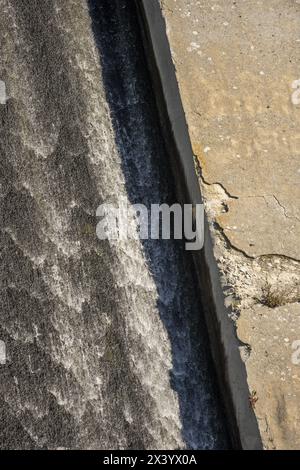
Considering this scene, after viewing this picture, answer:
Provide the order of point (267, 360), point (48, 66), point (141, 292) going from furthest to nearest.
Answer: point (48, 66) < point (141, 292) < point (267, 360)

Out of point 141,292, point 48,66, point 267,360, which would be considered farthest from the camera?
point 48,66

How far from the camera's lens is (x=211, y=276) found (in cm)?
237

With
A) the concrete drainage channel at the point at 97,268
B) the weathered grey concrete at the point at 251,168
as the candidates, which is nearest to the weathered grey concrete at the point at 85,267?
the concrete drainage channel at the point at 97,268

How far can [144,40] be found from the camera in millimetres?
2713

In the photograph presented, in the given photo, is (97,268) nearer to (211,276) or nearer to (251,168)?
(211,276)

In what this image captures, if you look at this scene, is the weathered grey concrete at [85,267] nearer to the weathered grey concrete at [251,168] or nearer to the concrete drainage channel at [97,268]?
the concrete drainage channel at [97,268]

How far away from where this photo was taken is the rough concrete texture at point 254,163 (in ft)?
7.34

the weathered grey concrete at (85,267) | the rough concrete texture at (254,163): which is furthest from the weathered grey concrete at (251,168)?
the weathered grey concrete at (85,267)

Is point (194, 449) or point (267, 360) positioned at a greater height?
point (267, 360)

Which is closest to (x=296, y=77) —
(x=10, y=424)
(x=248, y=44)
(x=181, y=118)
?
(x=248, y=44)

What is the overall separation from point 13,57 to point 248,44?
780mm

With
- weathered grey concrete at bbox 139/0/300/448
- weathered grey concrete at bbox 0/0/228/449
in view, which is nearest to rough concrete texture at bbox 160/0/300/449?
weathered grey concrete at bbox 139/0/300/448
